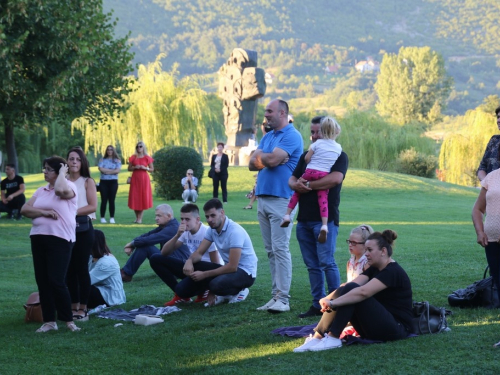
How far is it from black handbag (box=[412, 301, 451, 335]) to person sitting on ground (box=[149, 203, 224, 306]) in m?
3.04

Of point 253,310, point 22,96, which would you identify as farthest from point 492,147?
point 22,96

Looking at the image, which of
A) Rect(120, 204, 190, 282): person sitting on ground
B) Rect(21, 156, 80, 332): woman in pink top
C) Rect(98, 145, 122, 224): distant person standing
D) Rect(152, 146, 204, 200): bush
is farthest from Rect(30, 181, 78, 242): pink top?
Rect(152, 146, 204, 200): bush

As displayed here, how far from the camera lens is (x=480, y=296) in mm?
7805

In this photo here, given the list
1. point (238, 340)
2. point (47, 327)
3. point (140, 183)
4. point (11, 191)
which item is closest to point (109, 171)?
point (140, 183)

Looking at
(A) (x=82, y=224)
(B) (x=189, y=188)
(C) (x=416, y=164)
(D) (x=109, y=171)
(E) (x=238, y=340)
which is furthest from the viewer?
(C) (x=416, y=164)

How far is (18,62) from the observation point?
18031 millimetres

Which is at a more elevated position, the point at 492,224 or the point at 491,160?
the point at 491,160

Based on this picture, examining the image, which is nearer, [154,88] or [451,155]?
[154,88]

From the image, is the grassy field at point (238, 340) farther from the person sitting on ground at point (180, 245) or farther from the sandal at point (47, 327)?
the person sitting on ground at point (180, 245)

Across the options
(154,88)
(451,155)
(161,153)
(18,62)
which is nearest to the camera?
(18,62)

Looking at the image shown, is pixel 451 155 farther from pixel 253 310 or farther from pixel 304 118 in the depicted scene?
pixel 304 118

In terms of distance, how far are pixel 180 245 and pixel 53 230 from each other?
236 centimetres

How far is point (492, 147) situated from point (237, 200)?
19.6m

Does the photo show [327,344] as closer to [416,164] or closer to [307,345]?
[307,345]
